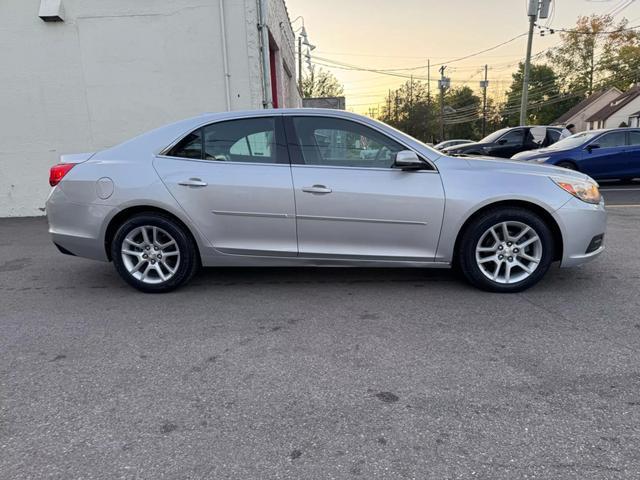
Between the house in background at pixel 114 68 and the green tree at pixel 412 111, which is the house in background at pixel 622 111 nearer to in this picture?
the green tree at pixel 412 111

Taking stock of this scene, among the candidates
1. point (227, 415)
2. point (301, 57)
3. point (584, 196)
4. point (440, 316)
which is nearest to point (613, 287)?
point (584, 196)

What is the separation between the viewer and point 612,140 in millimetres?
11516

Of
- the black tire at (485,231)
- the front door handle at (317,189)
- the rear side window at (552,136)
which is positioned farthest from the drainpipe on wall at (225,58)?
the rear side window at (552,136)

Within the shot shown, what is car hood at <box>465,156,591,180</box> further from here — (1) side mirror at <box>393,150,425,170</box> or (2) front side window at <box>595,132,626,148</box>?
(2) front side window at <box>595,132,626,148</box>

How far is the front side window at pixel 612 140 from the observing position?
37.6 feet

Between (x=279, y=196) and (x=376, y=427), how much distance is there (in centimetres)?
228

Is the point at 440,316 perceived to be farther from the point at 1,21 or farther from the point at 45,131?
the point at 1,21

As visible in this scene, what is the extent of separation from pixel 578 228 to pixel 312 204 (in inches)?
91.3

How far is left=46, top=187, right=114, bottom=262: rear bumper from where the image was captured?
4.12 meters

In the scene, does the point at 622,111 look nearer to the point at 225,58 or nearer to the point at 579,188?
the point at 225,58

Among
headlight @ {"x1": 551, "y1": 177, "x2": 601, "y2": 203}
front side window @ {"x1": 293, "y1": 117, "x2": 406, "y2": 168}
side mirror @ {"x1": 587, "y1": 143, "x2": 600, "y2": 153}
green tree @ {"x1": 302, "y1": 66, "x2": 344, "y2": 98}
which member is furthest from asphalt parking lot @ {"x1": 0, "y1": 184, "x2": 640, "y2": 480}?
green tree @ {"x1": 302, "y1": 66, "x2": 344, "y2": 98}

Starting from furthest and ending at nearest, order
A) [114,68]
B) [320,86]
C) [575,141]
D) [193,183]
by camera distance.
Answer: [320,86] < [575,141] < [114,68] < [193,183]

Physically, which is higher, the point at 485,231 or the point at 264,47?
the point at 264,47

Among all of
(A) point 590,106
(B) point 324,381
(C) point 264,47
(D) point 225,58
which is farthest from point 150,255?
(A) point 590,106
